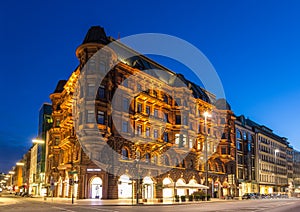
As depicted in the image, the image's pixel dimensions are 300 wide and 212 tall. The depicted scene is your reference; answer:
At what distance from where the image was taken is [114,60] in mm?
57562

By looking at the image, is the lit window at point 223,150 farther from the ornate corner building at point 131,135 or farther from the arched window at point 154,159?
the arched window at point 154,159

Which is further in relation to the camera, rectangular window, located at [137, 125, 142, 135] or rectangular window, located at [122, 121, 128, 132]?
rectangular window, located at [137, 125, 142, 135]

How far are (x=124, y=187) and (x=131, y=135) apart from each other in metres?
8.32

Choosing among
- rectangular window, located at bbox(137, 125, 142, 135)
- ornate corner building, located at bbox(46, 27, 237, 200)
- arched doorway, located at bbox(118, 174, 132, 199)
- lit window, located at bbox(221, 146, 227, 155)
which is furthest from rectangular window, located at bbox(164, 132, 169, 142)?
lit window, located at bbox(221, 146, 227, 155)

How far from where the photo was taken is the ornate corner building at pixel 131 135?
52.6 metres

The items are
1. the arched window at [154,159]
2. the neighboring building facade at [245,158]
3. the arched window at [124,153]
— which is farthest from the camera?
the neighboring building facade at [245,158]

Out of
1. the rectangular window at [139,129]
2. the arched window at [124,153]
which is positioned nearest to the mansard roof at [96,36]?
the rectangular window at [139,129]

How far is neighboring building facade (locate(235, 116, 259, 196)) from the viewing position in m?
92.9

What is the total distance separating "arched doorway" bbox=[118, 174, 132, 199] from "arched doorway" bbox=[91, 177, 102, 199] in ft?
10.6

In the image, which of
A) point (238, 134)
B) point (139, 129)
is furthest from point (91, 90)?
point (238, 134)

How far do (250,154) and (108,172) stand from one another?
5789cm

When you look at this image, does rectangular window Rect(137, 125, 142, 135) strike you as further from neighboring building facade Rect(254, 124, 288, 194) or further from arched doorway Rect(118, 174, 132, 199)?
neighboring building facade Rect(254, 124, 288, 194)

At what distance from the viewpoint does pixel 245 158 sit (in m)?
96.1

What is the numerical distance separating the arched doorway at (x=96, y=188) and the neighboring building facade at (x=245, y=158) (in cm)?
4715
